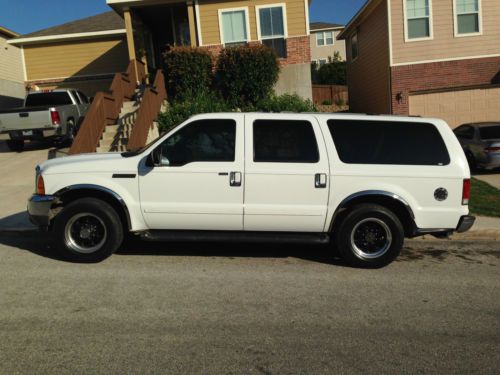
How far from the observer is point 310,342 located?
3.87 metres

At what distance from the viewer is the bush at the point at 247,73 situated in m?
16.0

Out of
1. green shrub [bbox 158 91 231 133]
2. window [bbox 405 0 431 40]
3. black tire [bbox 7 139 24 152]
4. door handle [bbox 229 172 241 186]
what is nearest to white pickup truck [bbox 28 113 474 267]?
door handle [bbox 229 172 241 186]

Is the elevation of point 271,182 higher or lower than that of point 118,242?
higher

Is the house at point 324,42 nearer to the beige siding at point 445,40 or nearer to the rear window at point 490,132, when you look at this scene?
the beige siding at point 445,40

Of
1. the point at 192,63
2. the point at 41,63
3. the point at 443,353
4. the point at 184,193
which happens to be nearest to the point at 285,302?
the point at 443,353

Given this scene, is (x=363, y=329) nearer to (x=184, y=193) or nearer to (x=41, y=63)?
(x=184, y=193)

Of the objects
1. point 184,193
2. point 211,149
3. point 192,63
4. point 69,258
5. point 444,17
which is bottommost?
point 69,258

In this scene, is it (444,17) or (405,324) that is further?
(444,17)

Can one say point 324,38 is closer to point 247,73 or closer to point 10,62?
point 10,62

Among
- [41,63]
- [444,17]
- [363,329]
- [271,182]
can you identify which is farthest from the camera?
[41,63]

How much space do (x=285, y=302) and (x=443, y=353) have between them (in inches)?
61.4

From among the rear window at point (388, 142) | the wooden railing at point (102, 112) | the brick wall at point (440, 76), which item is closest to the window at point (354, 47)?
the brick wall at point (440, 76)

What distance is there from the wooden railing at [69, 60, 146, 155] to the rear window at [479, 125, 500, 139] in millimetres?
10446

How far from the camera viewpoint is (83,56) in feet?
73.8
